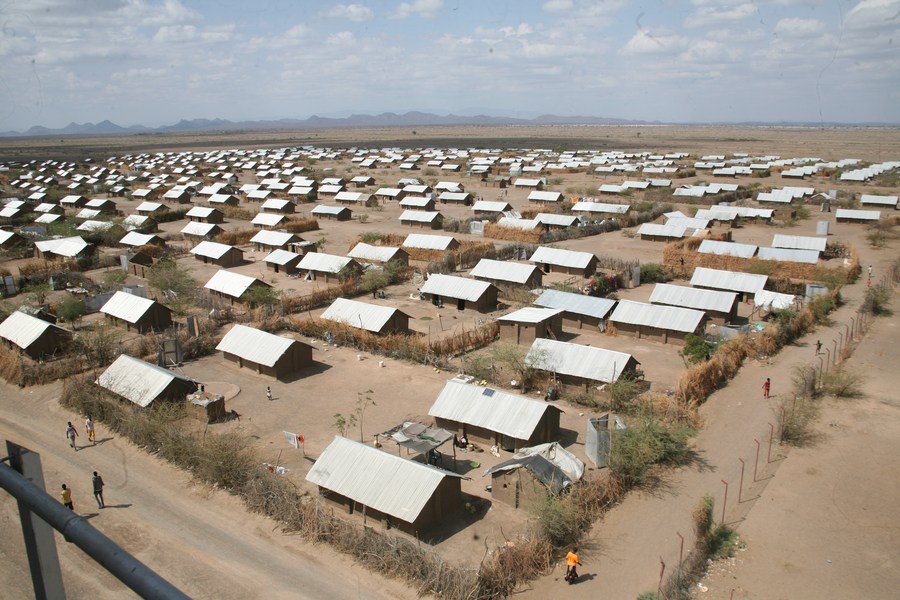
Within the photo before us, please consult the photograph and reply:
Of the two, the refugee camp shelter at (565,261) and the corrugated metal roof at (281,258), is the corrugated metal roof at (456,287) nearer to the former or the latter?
the refugee camp shelter at (565,261)

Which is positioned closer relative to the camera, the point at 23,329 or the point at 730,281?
the point at 23,329

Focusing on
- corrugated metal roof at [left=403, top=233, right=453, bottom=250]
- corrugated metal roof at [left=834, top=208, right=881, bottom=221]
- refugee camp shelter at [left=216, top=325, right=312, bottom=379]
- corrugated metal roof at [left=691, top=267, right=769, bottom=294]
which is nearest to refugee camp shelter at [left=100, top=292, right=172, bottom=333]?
refugee camp shelter at [left=216, top=325, right=312, bottom=379]

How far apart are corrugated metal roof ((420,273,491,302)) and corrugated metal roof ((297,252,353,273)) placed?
791 centimetres

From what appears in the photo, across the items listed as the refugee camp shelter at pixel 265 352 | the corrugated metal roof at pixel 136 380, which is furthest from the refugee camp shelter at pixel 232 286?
the corrugated metal roof at pixel 136 380

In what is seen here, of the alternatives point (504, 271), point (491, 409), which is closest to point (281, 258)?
point (504, 271)

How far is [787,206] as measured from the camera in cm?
7519

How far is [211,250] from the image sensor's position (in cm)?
5503

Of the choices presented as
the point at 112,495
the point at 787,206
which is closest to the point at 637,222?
the point at 787,206

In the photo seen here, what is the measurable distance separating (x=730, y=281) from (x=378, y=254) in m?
25.6

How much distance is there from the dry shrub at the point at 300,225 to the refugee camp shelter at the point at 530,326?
1468 inches

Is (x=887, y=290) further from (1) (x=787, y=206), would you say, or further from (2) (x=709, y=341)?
(1) (x=787, y=206)

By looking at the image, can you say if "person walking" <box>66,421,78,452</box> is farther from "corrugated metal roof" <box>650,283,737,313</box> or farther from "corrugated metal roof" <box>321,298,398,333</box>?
"corrugated metal roof" <box>650,283,737,313</box>

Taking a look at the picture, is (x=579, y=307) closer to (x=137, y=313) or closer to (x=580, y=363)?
(x=580, y=363)

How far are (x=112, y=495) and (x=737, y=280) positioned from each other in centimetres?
3702
